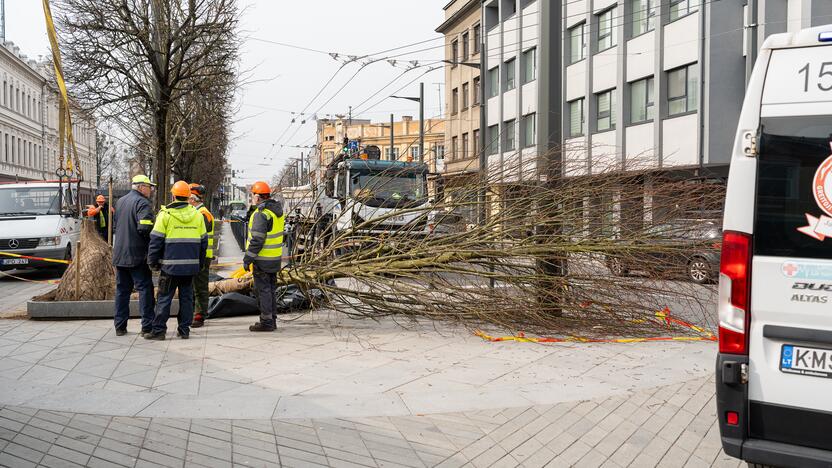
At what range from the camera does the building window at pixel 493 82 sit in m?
42.0

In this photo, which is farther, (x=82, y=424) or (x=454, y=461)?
(x=82, y=424)

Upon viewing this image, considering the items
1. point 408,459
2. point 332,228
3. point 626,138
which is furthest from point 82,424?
point 626,138

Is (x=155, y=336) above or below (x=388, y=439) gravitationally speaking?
above

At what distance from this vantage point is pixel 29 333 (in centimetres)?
836

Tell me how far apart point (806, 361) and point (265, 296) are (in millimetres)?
6287

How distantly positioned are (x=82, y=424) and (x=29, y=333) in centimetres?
399

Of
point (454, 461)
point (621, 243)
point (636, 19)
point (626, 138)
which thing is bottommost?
point (454, 461)

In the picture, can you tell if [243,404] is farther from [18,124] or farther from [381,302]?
[18,124]

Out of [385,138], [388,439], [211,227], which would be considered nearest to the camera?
[388,439]

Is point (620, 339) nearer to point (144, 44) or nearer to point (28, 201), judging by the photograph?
point (144, 44)

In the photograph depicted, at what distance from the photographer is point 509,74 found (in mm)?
40812

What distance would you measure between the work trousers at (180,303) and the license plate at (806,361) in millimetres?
6303

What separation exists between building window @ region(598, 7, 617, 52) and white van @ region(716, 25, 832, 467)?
2782cm

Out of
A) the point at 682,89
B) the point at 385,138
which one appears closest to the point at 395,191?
the point at 682,89
